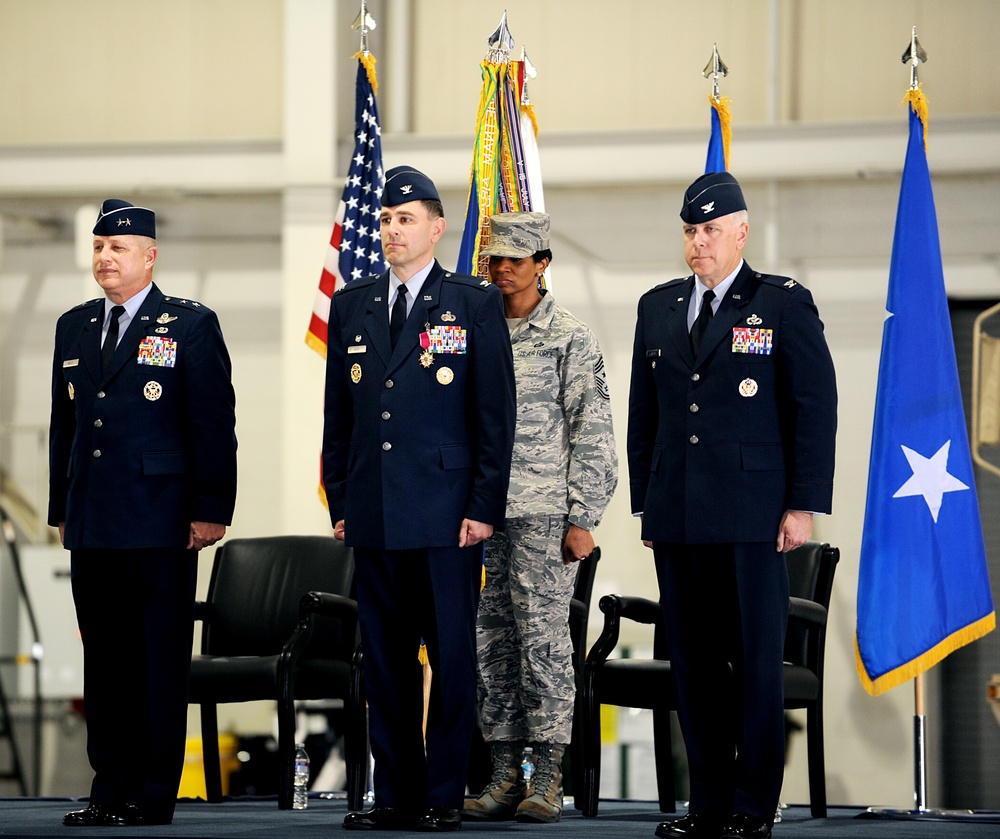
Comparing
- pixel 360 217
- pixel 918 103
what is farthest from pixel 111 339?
pixel 918 103

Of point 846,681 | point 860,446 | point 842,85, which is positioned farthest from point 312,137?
point 846,681

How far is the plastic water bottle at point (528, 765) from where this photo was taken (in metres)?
3.85

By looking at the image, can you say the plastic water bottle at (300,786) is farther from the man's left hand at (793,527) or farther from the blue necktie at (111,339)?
the man's left hand at (793,527)

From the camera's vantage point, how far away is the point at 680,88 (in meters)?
7.65

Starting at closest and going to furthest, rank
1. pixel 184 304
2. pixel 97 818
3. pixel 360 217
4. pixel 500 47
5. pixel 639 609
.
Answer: pixel 97 818 < pixel 184 304 < pixel 639 609 < pixel 500 47 < pixel 360 217

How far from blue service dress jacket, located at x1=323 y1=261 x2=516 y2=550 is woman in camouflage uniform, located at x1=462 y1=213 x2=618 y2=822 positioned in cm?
46

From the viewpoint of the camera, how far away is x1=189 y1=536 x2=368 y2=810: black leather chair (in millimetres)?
4480

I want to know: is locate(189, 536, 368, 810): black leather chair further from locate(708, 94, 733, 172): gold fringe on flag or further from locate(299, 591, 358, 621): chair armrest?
locate(708, 94, 733, 172): gold fringe on flag

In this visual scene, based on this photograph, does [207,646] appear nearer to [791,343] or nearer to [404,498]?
[404,498]

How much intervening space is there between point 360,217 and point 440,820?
2938 millimetres

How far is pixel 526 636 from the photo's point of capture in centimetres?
387

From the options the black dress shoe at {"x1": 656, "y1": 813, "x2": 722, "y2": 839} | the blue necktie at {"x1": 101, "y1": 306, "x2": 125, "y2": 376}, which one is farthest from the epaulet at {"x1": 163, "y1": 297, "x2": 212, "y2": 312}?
the black dress shoe at {"x1": 656, "y1": 813, "x2": 722, "y2": 839}

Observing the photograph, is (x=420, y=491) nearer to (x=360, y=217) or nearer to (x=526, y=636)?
(x=526, y=636)

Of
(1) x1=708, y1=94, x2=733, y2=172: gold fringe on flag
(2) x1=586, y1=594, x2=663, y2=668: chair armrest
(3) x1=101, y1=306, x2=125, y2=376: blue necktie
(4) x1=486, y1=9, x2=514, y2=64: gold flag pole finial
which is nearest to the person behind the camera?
(3) x1=101, y1=306, x2=125, y2=376: blue necktie
